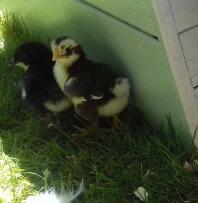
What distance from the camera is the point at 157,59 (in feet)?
5.02

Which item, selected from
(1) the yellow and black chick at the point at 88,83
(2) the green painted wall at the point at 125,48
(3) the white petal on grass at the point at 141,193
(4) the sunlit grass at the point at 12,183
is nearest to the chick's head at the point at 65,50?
(1) the yellow and black chick at the point at 88,83

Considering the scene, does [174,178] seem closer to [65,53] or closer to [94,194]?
[94,194]

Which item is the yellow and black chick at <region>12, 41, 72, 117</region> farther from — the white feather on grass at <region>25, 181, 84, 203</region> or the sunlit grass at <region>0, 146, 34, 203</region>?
the white feather on grass at <region>25, 181, 84, 203</region>

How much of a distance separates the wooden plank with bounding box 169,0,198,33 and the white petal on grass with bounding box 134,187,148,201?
0.52m

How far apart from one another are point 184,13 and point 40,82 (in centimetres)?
78

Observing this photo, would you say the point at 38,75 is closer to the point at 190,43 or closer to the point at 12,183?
the point at 12,183

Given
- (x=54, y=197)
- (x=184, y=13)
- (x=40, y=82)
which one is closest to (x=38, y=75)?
(x=40, y=82)

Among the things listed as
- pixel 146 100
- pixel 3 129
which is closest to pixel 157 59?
pixel 146 100

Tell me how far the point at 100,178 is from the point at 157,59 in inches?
17.8

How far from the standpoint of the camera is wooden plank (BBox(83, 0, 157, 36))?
56.2 inches

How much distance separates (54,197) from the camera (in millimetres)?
1678

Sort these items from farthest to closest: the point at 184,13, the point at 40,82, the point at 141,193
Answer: the point at 40,82, the point at 141,193, the point at 184,13

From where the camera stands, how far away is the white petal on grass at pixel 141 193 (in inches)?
62.7

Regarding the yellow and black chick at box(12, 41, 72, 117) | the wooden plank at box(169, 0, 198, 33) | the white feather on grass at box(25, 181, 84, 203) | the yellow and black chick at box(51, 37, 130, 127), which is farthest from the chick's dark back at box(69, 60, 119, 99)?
the wooden plank at box(169, 0, 198, 33)
